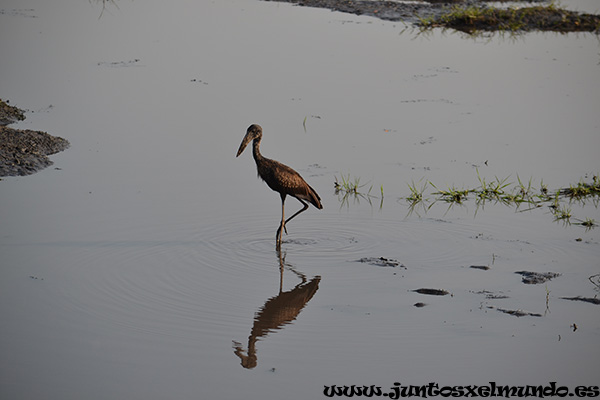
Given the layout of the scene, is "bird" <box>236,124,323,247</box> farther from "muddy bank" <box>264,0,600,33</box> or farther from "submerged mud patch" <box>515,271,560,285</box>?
"muddy bank" <box>264,0,600,33</box>

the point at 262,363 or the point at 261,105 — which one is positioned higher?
the point at 261,105

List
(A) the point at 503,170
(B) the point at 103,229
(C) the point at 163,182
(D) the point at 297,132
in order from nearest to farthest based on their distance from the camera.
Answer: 1. (B) the point at 103,229
2. (C) the point at 163,182
3. (A) the point at 503,170
4. (D) the point at 297,132

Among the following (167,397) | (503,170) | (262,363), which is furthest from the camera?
(503,170)

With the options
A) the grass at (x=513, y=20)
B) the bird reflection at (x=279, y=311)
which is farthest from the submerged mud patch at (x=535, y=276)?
the grass at (x=513, y=20)

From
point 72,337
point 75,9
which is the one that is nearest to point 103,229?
point 72,337

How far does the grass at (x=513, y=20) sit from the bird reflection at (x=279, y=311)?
36.4 ft

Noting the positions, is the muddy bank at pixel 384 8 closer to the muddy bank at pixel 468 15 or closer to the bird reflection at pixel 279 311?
the muddy bank at pixel 468 15

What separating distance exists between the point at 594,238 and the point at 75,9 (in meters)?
12.9

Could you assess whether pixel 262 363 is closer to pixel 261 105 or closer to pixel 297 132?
pixel 297 132

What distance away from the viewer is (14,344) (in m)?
5.26

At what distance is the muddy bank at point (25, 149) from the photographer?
28.9 feet

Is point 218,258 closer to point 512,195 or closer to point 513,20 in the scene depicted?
point 512,195

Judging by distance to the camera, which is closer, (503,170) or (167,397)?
(167,397)

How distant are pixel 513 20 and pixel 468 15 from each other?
1.08 m
